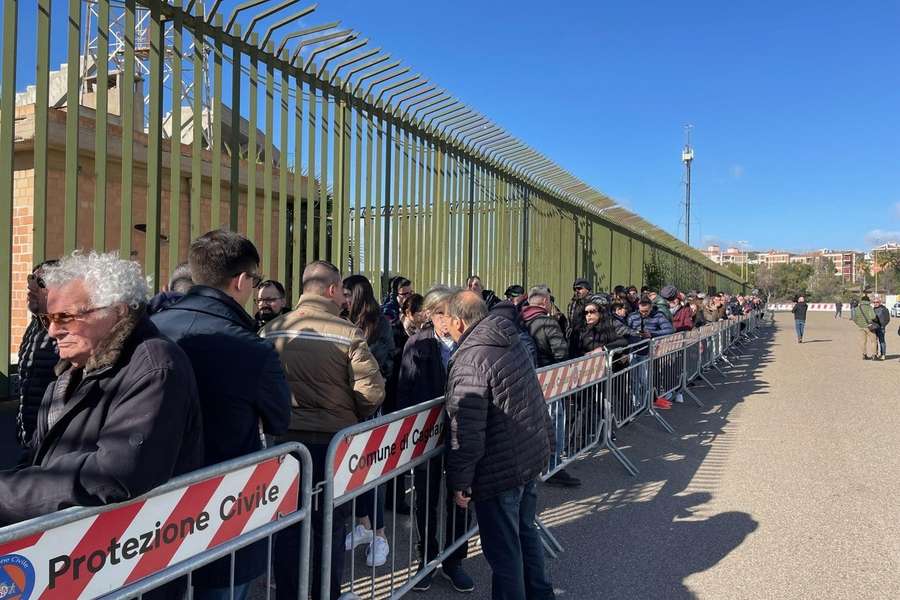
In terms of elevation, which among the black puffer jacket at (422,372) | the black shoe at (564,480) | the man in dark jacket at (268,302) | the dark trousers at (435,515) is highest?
the man in dark jacket at (268,302)

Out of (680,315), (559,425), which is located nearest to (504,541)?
(559,425)

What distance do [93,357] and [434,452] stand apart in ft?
6.99

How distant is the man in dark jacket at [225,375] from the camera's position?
2.29 metres

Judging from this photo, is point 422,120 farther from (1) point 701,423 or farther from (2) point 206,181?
(1) point 701,423

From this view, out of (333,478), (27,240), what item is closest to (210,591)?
(333,478)

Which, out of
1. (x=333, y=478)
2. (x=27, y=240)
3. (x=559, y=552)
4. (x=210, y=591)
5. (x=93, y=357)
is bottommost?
(x=559, y=552)

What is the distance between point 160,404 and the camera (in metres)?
1.77

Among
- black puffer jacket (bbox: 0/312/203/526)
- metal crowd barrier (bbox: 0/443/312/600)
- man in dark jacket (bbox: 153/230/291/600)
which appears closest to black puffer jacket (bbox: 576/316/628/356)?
metal crowd barrier (bbox: 0/443/312/600)

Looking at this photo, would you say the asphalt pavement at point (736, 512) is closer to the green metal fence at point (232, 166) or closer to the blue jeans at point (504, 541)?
the blue jeans at point (504, 541)

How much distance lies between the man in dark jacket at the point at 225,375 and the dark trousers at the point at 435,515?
4.95ft

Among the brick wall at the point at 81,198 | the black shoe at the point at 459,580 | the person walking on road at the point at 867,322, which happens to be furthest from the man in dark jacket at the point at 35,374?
the person walking on road at the point at 867,322

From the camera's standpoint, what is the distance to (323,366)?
3273 mm

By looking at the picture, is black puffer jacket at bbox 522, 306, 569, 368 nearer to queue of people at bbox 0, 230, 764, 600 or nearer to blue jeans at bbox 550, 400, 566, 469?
blue jeans at bbox 550, 400, 566, 469

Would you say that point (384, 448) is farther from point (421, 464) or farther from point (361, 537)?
point (361, 537)
